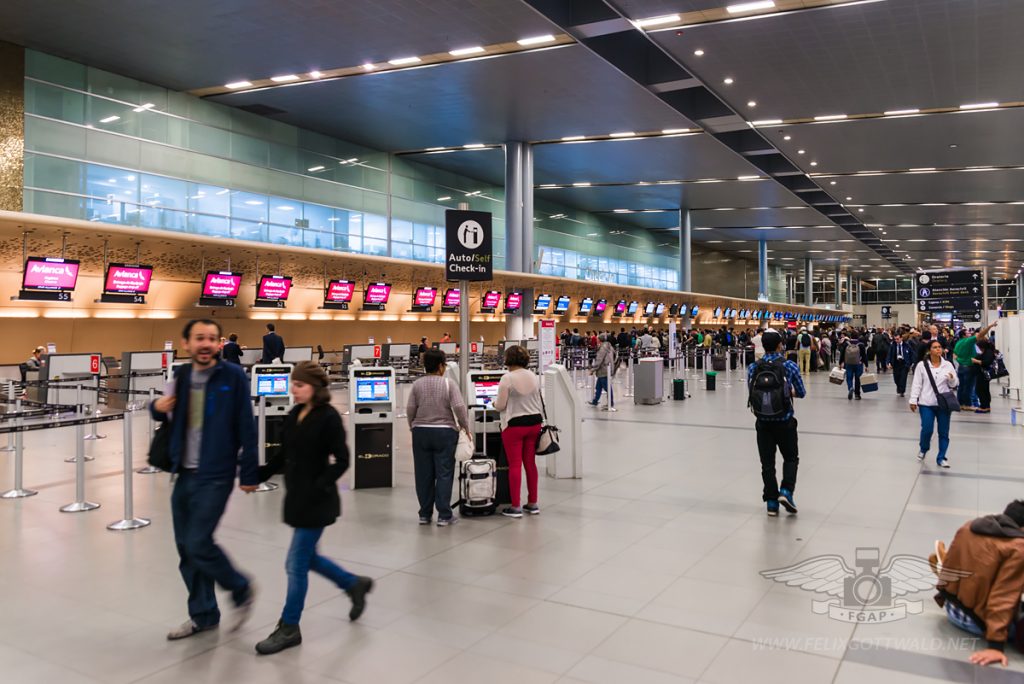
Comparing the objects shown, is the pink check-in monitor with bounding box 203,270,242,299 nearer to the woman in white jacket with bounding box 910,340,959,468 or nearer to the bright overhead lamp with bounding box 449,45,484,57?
the bright overhead lamp with bounding box 449,45,484,57

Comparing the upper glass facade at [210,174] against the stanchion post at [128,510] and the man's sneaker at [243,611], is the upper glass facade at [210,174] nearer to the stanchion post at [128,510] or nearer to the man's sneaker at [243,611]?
the stanchion post at [128,510]

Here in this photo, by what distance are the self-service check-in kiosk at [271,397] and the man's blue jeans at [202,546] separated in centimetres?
468

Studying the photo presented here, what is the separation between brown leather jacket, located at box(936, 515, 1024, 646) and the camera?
11.7ft

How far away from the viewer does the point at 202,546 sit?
375cm

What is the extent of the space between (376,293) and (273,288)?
379 cm

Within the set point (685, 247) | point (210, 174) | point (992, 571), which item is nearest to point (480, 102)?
point (210, 174)

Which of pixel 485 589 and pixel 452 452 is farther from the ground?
pixel 452 452

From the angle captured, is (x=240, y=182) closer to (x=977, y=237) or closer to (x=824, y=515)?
(x=824, y=515)

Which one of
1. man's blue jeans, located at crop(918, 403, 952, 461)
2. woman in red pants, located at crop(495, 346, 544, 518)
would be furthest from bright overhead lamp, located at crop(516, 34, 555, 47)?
woman in red pants, located at crop(495, 346, 544, 518)

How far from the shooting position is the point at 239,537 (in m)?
5.84

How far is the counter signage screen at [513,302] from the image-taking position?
27.5 meters

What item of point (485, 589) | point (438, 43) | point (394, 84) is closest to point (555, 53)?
point (438, 43)

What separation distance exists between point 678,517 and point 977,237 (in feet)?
162

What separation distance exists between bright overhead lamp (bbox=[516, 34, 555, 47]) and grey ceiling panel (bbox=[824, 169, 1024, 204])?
1914cm
